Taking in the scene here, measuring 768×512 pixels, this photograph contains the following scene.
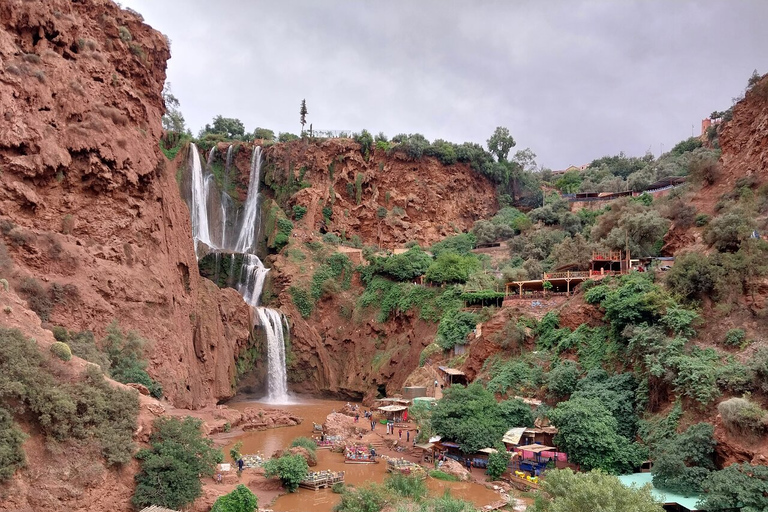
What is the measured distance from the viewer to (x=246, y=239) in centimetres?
6238

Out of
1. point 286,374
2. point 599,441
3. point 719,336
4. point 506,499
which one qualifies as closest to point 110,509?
point 506,499

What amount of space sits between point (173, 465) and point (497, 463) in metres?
13.7

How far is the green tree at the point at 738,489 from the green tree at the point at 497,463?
831 centimetres

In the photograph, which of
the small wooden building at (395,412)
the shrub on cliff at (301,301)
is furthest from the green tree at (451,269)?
the small wooden building at (395,412)

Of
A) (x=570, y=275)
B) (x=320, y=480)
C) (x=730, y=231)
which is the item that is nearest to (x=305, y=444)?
(x=320, y=480)

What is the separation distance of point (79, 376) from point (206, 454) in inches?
211

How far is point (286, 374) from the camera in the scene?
4925 cm

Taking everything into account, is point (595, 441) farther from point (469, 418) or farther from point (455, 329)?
point (455, 329)

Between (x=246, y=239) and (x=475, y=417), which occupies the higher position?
(x=246, y=239)

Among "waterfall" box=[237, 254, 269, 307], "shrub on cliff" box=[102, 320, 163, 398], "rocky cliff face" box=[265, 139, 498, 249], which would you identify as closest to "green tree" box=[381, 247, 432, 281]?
"rocky cliff face" box=[265, 139, 498, 249]

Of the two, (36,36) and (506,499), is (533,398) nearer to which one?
(506,499)

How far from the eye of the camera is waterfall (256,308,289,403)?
4797 cm

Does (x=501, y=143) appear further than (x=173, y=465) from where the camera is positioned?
Yes

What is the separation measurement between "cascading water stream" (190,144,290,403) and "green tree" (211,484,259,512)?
27130 mm
